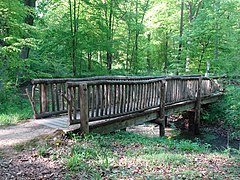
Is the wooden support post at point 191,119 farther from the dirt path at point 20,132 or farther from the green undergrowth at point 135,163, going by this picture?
the dirt path at point 20,132

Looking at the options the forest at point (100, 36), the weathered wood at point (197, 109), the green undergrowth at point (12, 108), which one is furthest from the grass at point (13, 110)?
the weathered wood at point (197, 109)

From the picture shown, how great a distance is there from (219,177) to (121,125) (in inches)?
142

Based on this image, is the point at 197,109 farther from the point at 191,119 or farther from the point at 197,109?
the point at 191,119

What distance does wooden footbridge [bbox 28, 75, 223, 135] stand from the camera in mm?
5561

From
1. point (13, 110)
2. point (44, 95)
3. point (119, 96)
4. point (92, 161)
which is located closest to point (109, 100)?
point (119, 96)

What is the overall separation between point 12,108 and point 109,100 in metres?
4.22

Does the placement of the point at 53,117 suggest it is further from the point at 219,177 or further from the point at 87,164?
the point at 219,177

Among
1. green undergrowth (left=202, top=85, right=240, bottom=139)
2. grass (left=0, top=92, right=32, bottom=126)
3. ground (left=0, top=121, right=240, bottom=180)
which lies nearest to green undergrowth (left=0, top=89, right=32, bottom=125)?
grass (left=0, top=92, right=32, bottom=126)

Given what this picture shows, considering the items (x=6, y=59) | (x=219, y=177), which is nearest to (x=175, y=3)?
(x=6, y=59)

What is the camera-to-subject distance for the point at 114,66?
69.2ft

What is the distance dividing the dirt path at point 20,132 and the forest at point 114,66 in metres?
0.20

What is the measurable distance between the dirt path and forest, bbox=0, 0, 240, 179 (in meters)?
0.20

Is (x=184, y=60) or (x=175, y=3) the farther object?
(x=175, y=3)

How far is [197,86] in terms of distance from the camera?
1071 cm
